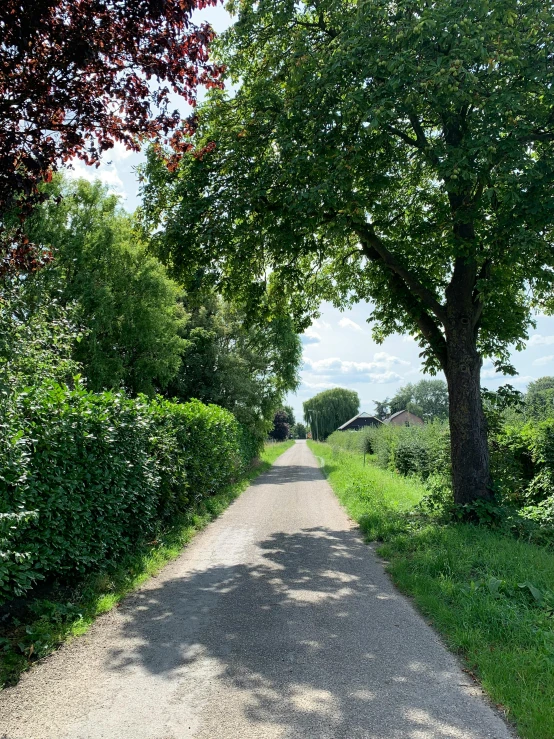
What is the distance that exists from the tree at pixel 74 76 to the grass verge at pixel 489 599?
5440mm

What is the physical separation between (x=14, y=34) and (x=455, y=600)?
22.2ft

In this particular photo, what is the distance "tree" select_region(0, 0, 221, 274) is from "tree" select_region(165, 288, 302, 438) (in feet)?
71.1

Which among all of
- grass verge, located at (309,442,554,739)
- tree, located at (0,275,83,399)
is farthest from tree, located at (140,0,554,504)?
tree, located at (0,275,83,399)

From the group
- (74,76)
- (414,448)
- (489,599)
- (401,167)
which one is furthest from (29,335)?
(414,448)

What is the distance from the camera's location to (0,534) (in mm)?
4352

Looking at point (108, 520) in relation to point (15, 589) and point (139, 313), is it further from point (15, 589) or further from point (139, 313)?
point (139, 313)

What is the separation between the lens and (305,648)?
15.4ft

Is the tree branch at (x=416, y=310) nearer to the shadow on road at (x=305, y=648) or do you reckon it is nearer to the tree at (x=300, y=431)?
the shadow on road at (x=305, y=648)

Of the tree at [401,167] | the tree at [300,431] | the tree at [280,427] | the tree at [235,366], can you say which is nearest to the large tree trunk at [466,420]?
the tree at [401,167]

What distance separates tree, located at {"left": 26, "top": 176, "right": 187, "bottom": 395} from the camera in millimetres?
24609

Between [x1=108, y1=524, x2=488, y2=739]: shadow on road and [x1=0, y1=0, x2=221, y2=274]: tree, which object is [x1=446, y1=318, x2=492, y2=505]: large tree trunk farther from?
[x1=0, y1=0, x2=221, y2=274]: tree

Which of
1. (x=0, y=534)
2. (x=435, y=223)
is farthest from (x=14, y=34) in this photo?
(x=435, y=223)

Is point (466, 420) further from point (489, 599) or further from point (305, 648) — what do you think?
point (305, 648)

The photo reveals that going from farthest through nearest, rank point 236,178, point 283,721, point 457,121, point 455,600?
point 236,178, point 457,121, point 455,600, point 283,721
